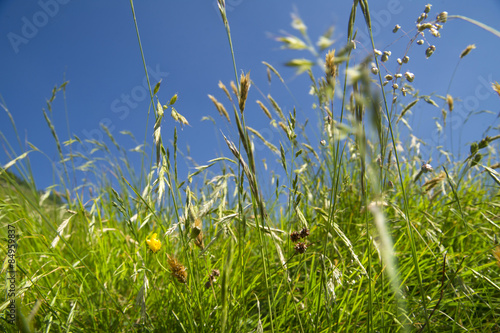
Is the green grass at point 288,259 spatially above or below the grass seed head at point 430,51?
below

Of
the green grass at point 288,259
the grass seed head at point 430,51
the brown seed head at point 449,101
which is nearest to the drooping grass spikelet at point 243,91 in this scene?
the green grass at point 288,259

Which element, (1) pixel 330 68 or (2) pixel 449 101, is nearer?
(1) pixel 330 68

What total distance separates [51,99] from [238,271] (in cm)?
175

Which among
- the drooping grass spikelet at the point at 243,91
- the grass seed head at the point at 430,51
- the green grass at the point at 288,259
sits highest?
the grass seed head at the point at 430,51

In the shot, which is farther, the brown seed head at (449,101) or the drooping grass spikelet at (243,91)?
the brown seed head at (449,101)

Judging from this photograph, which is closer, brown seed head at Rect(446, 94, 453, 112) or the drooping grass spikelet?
the drooping grass spikelet

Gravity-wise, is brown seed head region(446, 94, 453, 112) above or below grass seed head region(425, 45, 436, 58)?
below

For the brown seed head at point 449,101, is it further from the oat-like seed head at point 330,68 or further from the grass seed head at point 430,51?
the oat-like seed head at point 330,68

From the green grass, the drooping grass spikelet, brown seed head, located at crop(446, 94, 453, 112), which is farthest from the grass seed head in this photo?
brown seed head, located at crop(446, 94, 453, 112)

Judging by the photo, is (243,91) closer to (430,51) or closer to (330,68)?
(330,68)

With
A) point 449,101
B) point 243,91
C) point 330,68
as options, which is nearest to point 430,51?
point 330,68

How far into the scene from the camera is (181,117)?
1101 millimetres

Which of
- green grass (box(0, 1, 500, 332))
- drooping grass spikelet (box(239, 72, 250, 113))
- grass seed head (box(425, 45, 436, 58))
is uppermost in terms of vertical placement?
grass seed head (box(425, 45, 436, 58))

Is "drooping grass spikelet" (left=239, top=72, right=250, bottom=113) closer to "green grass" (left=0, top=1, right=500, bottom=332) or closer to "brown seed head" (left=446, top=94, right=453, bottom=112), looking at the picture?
"green grass" (left=0, top=1, right=500, bottom=332)
